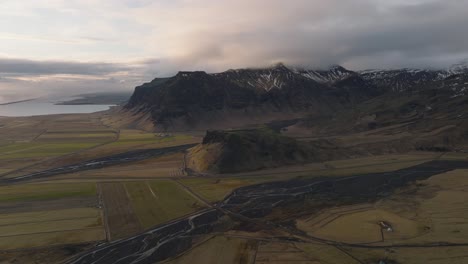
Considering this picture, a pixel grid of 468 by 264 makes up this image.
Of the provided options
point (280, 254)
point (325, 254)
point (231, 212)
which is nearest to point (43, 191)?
point (231, 212)

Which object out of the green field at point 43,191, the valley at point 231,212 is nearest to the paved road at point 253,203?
the valley at point 231,212

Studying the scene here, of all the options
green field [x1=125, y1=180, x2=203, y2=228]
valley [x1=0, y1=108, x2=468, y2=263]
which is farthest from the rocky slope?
green field [x1=125, y1=180, x2=203, y2=228]

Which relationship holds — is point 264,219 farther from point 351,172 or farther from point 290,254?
point 351,172

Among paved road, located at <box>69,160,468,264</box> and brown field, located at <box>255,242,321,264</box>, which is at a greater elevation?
paved road, located at <box>69,160,468,264</box>

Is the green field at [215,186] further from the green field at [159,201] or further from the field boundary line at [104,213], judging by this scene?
the field boundary line at [104,213]

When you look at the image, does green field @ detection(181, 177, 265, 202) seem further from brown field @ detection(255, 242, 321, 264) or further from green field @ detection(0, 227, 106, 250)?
brown field @ detection(255, 242, 321, 264)
